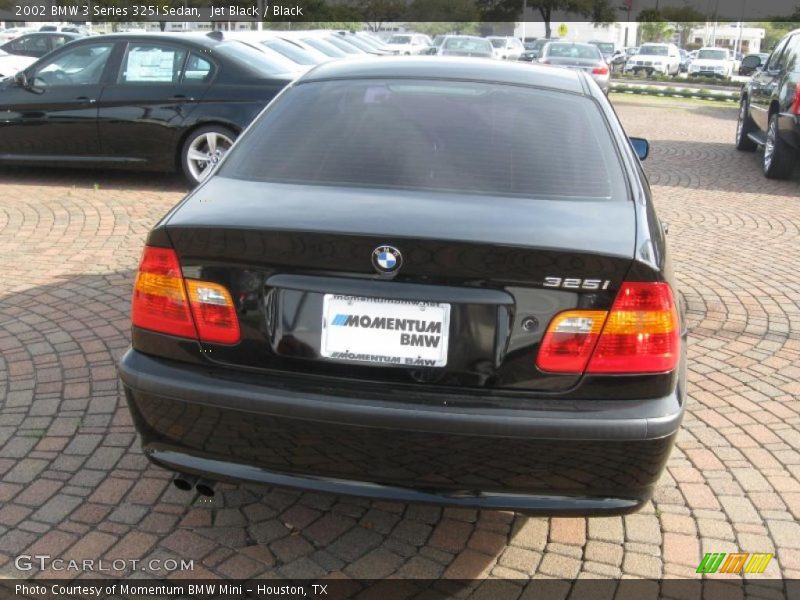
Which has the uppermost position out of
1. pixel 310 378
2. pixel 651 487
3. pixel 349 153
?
pixel 349 153

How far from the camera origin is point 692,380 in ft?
14.4

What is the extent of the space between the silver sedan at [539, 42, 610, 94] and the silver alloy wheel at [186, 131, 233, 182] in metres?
13.2

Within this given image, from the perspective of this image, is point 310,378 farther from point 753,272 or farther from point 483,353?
point 753,272

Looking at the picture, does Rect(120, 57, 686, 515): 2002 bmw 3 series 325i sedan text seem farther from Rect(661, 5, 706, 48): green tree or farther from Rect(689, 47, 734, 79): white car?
Rect(661, 5, 706, 48): green tree

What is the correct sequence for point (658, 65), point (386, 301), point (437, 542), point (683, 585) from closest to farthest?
1. point (386, 301)
2. point (683, 585)
3. point (437, 542)
4. point (658, 65)

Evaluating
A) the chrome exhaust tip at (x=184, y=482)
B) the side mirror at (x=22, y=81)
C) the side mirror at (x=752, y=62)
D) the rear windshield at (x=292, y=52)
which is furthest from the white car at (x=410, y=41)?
the chrome exhaust tip at (x=184, y=482)

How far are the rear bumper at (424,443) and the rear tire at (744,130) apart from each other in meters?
11.4

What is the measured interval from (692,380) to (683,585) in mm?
1784

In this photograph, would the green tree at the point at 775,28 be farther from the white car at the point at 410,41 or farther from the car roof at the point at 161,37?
the car roof at the point at 161,37

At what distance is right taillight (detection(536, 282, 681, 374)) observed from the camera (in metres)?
2.44

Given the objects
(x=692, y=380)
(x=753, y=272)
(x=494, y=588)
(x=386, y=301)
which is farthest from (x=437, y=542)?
(x=753, y=272)

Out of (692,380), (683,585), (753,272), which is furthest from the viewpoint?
(753,272)

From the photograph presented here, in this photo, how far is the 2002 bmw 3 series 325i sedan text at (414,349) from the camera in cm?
241

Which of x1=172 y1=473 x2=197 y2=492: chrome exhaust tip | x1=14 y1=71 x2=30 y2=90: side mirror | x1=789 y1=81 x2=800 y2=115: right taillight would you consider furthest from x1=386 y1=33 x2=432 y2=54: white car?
x1=172 y1=473 x2=197 y2=492: chrome exhaust tip
